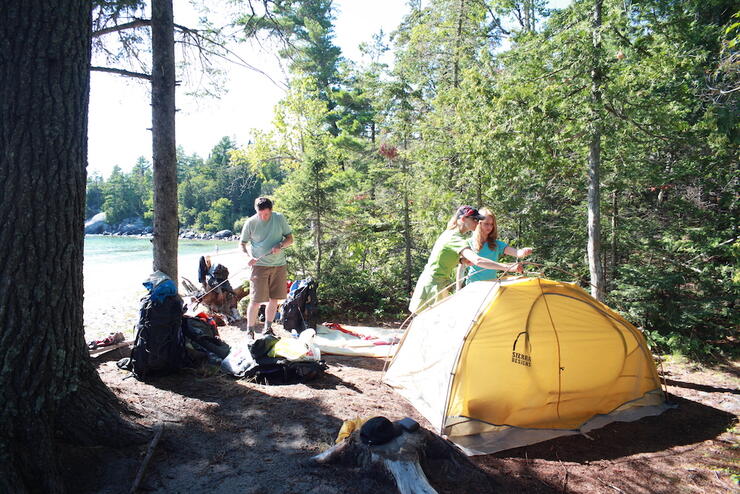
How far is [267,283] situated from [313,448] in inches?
130

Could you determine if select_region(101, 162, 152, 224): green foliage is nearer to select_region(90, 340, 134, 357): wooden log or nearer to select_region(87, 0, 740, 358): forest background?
select_region(87, 0, 740, 358): forest background

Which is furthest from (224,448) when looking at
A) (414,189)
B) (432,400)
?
(414,189)

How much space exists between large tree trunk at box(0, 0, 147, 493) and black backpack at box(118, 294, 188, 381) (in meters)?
1.35

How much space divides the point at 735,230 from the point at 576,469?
16.6 feet

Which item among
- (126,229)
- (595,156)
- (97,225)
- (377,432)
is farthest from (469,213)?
(97,225)

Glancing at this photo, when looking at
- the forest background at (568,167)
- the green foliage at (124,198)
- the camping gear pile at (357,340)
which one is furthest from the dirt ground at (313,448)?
the green foliage at (124,198)

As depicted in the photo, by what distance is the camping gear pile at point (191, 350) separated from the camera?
12.7 feet

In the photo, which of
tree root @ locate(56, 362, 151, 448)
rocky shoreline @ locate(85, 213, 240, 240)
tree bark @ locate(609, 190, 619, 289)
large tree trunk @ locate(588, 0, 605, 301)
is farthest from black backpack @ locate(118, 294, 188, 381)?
rocky shoreline @ locate(85, 213, 240, 240)

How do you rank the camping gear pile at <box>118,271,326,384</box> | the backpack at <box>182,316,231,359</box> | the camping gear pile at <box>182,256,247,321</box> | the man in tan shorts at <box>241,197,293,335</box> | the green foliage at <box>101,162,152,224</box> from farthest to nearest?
the green foliage at <box>101,162,152,224</box>, the camping gear pile at <box>182,256,247,321</box>, the man in tan shorts at <box>241,197,293,335</box>, the backpack at <box>182,316,231,359</box>, the camping gear pile at <box>118,271,326,384</box>

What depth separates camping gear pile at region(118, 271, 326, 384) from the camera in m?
3.87

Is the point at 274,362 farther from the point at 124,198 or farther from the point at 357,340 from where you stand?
the point at 124,198

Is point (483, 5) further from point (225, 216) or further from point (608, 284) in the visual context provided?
point (225, 216)

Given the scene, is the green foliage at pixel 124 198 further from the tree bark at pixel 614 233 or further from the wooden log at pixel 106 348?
the tree bark at pixel 614 233

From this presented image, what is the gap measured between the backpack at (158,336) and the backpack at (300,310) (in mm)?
2721
